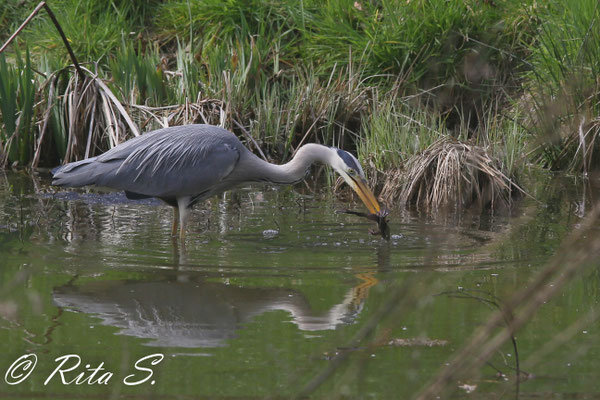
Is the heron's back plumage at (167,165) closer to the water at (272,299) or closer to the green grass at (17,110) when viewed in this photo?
the water at (272,299)

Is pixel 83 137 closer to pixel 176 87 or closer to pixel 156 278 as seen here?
pixel 176 87

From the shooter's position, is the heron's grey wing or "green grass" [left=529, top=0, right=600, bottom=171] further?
"green grass" [left=529, top=0, right=600, bottom=171]

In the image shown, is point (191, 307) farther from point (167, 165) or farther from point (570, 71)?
point (570, 71)

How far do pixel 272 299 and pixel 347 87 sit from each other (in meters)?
5.55

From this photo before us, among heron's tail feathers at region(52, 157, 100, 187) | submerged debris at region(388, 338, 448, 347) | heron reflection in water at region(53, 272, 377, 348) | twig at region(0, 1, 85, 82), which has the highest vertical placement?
twig at region(0, 1, 85, 82)

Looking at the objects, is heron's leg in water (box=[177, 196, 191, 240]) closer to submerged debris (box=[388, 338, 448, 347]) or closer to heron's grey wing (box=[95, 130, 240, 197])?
heron's grey wing (box=[95, 130, 240, 197])

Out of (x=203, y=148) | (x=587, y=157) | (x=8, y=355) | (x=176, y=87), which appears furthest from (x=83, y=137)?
(x=8, y=355)

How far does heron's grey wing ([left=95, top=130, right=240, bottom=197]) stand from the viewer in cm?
688

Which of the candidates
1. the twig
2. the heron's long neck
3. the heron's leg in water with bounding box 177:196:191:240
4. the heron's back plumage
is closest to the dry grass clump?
A: the heron's long neck

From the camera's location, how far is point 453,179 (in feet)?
26.4

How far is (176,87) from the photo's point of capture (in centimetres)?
1023

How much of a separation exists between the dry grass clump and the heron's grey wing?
2.06m

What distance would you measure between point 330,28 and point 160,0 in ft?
10.3

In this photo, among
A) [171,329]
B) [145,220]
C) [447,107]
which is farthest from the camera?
[447,107]
